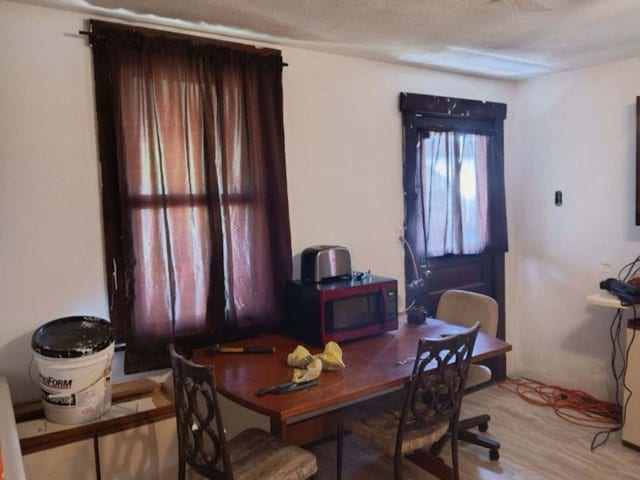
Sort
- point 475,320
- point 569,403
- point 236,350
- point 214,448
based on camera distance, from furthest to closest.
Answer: point 569,403 < point 475,320 < point 236,350 < point 214,448

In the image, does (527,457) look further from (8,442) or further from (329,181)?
(8,442)

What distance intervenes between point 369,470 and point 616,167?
2541mm

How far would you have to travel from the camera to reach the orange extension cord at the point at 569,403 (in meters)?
3.26

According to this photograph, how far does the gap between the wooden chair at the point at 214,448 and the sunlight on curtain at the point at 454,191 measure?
1918 millimetres

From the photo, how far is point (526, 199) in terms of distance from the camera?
12.8ft

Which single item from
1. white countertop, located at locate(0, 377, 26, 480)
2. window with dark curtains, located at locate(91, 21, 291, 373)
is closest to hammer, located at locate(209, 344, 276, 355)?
window with dark curtains, located at locate(91, 21, 291, 373)

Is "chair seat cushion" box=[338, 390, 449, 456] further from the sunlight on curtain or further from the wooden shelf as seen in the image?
the sunlight on curtain

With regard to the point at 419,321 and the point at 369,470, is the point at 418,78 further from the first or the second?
the point at 369,470

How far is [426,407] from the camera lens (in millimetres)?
2162

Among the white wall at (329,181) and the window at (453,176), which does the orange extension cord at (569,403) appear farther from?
the window at (453,176)

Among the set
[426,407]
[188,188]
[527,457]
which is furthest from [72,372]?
[527,457]

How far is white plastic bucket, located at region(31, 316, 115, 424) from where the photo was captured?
1.91 metres

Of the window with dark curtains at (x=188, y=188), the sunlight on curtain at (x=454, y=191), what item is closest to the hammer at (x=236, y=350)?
the window with dark curtains at (x=188, y=188)

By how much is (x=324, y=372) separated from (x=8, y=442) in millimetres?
1145
